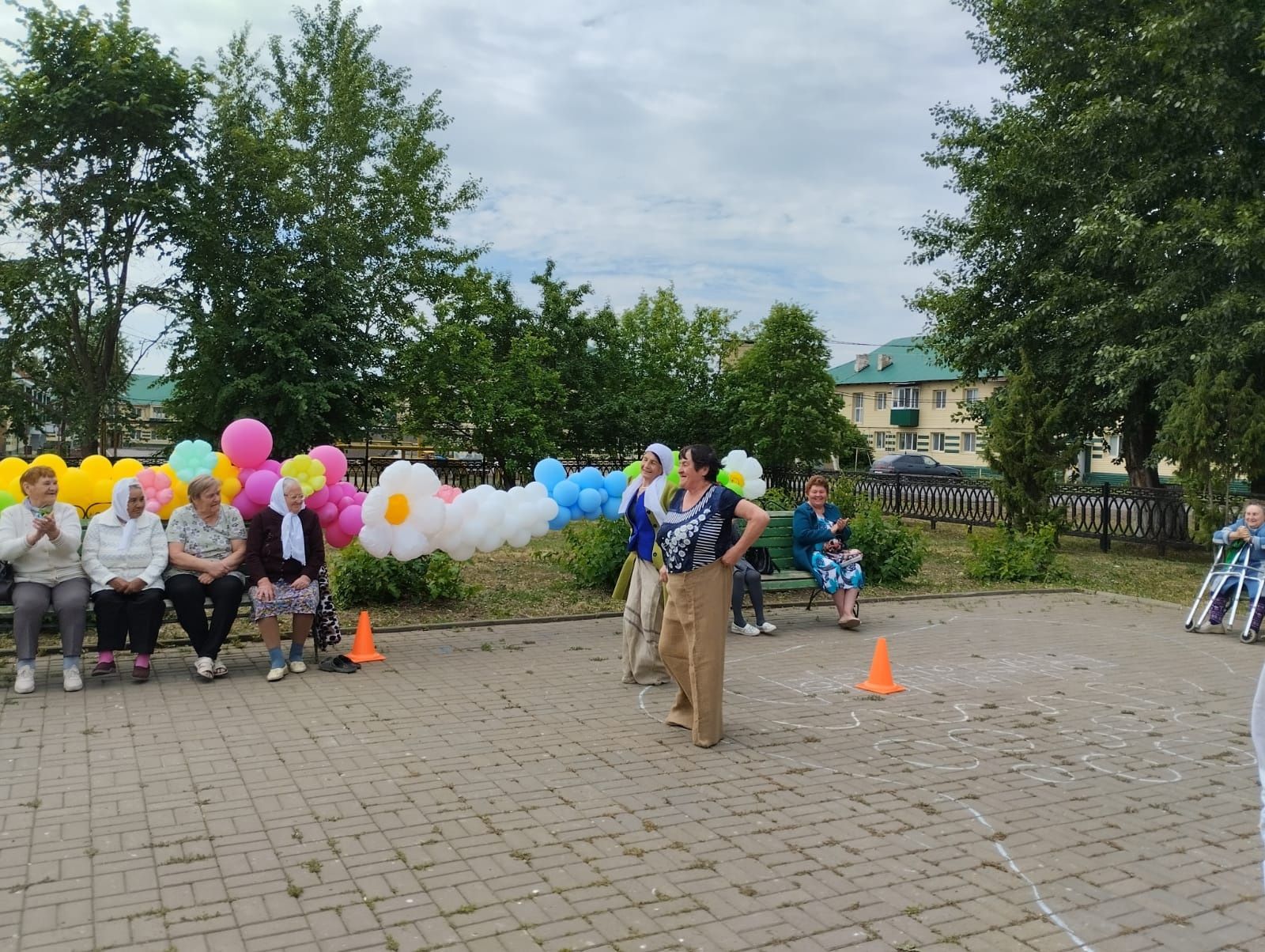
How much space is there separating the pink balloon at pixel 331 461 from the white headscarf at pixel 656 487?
2.42 m

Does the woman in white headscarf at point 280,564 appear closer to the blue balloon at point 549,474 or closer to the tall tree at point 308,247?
the blue balloon at point 549,474

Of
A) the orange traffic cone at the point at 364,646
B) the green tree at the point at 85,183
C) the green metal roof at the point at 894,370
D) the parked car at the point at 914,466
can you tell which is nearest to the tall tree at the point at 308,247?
the green tree at the point at 85,183

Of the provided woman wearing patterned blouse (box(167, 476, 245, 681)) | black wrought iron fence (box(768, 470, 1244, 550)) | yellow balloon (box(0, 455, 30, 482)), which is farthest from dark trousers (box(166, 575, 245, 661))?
black wrought iron fence (box(768, 470, 1244, 550))

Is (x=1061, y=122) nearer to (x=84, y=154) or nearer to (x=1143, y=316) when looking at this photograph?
(x=1143, y=316)

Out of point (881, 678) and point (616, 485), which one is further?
point (616, 485)

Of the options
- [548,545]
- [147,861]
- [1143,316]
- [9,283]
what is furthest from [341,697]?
[1143,316]

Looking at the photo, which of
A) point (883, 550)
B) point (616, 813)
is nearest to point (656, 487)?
point (616, 813)

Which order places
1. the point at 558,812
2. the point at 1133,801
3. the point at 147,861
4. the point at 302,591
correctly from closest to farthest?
the point at 147,861
the point at 558,812
the point at 1133,801
the point at 302,591

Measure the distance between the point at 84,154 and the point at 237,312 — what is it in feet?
12.4

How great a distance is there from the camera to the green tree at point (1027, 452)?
1647cm

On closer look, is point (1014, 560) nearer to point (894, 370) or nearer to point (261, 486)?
point (261, 486)

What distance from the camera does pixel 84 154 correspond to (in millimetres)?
18000

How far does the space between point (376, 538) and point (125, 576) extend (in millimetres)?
1788

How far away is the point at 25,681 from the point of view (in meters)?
6.67
